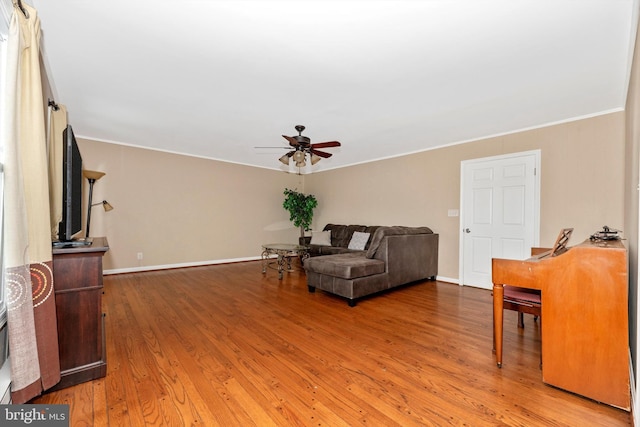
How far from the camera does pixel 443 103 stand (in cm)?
314

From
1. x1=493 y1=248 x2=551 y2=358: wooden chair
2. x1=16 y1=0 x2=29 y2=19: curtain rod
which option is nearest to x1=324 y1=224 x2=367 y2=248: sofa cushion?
x1=493 y1=248 x2=551 y2=358: wooden chair

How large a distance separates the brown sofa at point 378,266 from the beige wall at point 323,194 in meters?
0.64

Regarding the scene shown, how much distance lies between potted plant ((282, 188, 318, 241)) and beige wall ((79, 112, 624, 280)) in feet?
0.91

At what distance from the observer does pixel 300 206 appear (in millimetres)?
7059

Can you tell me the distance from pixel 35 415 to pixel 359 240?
4.77 m

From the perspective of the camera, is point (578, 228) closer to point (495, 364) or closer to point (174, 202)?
point (495, 364)

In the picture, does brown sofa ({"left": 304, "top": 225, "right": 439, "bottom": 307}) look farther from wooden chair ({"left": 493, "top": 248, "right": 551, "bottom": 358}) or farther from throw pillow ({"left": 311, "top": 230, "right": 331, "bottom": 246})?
throw pillow ({"left": 311, "top": 230, "right": 331, "bottom": 246})

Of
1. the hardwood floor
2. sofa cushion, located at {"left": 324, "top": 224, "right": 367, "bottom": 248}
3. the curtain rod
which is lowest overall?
the hardwood floor

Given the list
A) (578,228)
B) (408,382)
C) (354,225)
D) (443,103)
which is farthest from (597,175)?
(354,225)

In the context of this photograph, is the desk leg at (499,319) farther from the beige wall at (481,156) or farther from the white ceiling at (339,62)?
the beige wall at (481,156)

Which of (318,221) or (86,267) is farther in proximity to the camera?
(318,221)

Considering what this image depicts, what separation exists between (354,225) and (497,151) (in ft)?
9.87

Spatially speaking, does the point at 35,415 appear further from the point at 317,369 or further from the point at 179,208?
the point at 179,208

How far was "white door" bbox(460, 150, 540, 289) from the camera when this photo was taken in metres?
3.85
